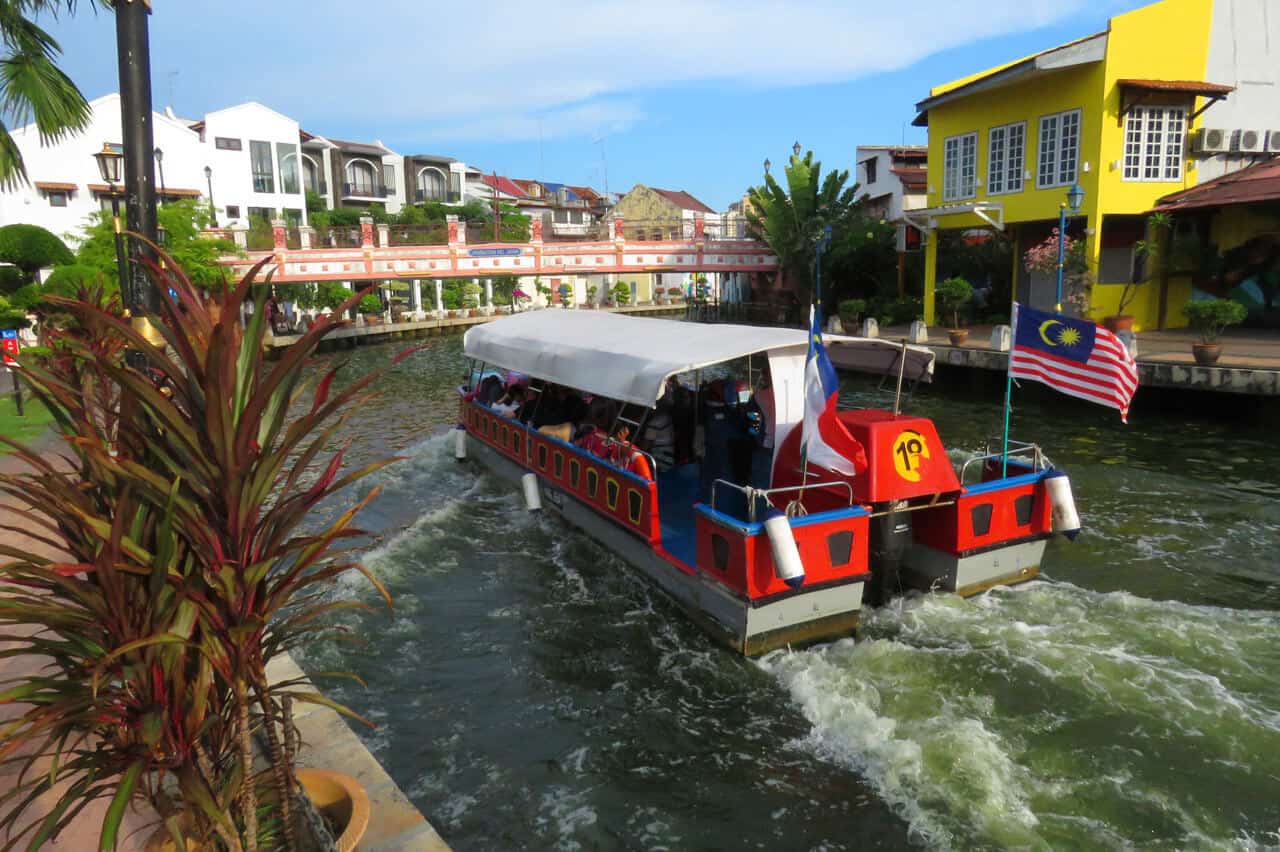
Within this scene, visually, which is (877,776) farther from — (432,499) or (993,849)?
(432,499)

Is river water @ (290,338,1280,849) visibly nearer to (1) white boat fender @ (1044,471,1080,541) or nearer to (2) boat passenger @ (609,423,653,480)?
(1) white boat fender @ (1044,471,1080,541)

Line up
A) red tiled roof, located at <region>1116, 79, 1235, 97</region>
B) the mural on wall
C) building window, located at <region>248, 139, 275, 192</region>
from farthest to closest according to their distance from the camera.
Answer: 1. building window, located at <region>248, 139, 275, 192</region>
2. the mural on wall
3. red tiled roof, located at <region>1116, 79, 1235, 97</region>

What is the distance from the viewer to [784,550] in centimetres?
668

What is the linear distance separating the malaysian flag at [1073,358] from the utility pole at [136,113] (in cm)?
696

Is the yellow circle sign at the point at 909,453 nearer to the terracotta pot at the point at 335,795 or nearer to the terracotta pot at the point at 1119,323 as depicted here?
the terracotta pot at the point at 335,795

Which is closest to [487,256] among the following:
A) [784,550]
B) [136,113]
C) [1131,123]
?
[1131,123]

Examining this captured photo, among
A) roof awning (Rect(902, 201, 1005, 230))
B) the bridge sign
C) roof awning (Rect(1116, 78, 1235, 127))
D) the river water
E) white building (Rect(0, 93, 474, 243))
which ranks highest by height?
white building (Rect(0, 93, 474, 243))

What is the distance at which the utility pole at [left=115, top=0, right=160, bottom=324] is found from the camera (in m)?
4.15

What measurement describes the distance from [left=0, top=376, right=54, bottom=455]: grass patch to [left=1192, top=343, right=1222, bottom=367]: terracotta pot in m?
20.0

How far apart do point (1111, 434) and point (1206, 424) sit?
6.29 feet

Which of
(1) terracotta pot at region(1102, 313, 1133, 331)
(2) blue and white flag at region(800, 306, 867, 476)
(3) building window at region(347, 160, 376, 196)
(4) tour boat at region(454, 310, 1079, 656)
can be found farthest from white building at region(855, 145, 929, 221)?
(3) building window at region(347, 160, 376, 196)

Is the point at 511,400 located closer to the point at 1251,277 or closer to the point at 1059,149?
the point at 1059,149

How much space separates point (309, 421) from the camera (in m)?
3.05

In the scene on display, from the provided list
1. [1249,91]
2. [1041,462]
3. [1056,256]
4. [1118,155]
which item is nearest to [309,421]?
[1041,462]
